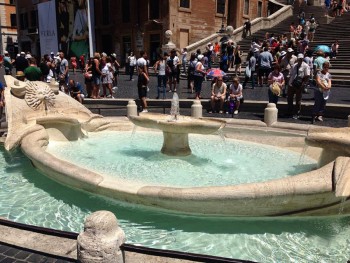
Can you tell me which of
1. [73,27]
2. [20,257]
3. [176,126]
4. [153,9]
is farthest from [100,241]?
[73,27]

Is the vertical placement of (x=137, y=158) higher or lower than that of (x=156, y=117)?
lower

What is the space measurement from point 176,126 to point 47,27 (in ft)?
116

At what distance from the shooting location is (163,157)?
6316 millimetres

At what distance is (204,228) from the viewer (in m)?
4.12

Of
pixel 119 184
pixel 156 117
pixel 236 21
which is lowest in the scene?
pixel 119 184

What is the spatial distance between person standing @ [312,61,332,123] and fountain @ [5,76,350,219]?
249cm

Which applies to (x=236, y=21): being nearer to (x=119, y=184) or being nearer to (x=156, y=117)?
(x=156, y=117)

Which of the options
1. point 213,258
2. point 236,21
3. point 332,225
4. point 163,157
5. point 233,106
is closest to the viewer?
point 213,258

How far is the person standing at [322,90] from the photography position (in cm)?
948

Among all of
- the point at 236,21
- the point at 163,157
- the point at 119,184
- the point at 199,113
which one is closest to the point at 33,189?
the point at 119,184

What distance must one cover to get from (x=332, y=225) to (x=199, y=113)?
5554mm

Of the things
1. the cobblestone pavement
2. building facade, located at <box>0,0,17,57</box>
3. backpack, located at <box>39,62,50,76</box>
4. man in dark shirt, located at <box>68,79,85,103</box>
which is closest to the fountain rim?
the cobblestone pavement

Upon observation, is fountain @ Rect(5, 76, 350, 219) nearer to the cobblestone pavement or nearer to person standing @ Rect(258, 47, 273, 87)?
the cobblestone pavement

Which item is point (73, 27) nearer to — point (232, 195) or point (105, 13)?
point (105, 13)
